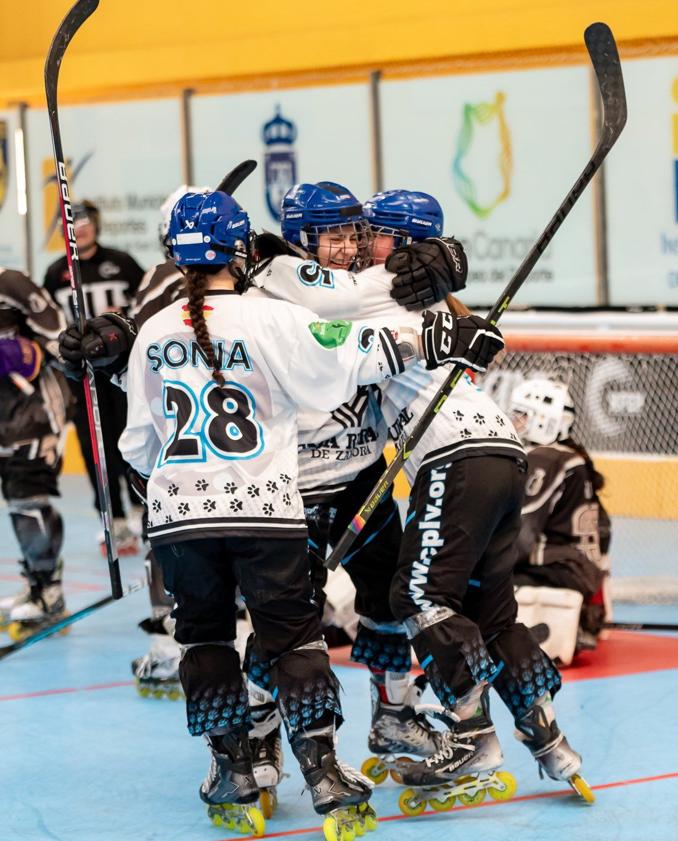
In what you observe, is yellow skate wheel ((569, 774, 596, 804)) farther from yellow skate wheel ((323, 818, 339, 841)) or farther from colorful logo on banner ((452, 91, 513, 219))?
colorful logo on banner ((452, 91, 513, 219))

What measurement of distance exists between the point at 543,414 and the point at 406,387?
1.62 m

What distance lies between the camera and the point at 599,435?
796cm

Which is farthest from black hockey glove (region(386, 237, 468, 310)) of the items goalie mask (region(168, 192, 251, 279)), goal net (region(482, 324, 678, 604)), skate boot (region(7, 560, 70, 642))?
goal net (region(482, 324, 678, 604))

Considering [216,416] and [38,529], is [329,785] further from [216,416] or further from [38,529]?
[38,529]

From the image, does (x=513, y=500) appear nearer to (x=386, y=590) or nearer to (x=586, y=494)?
(x=386, y=590)

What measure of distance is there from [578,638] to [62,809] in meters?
2.07

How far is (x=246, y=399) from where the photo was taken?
3529 mm

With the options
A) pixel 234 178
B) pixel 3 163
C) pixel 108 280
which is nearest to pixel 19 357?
pixel 234 178

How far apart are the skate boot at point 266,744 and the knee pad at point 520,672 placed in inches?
23.1

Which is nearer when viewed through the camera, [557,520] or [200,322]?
[200,322]

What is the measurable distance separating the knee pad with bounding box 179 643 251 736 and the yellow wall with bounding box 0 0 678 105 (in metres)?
5.58

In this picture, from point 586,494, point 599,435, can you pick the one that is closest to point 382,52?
point 599,435

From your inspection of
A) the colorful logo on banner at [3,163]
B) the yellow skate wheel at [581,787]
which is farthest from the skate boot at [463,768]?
the colorful logo on banner at [3,163]

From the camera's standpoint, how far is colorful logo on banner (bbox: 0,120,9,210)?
440 inches
